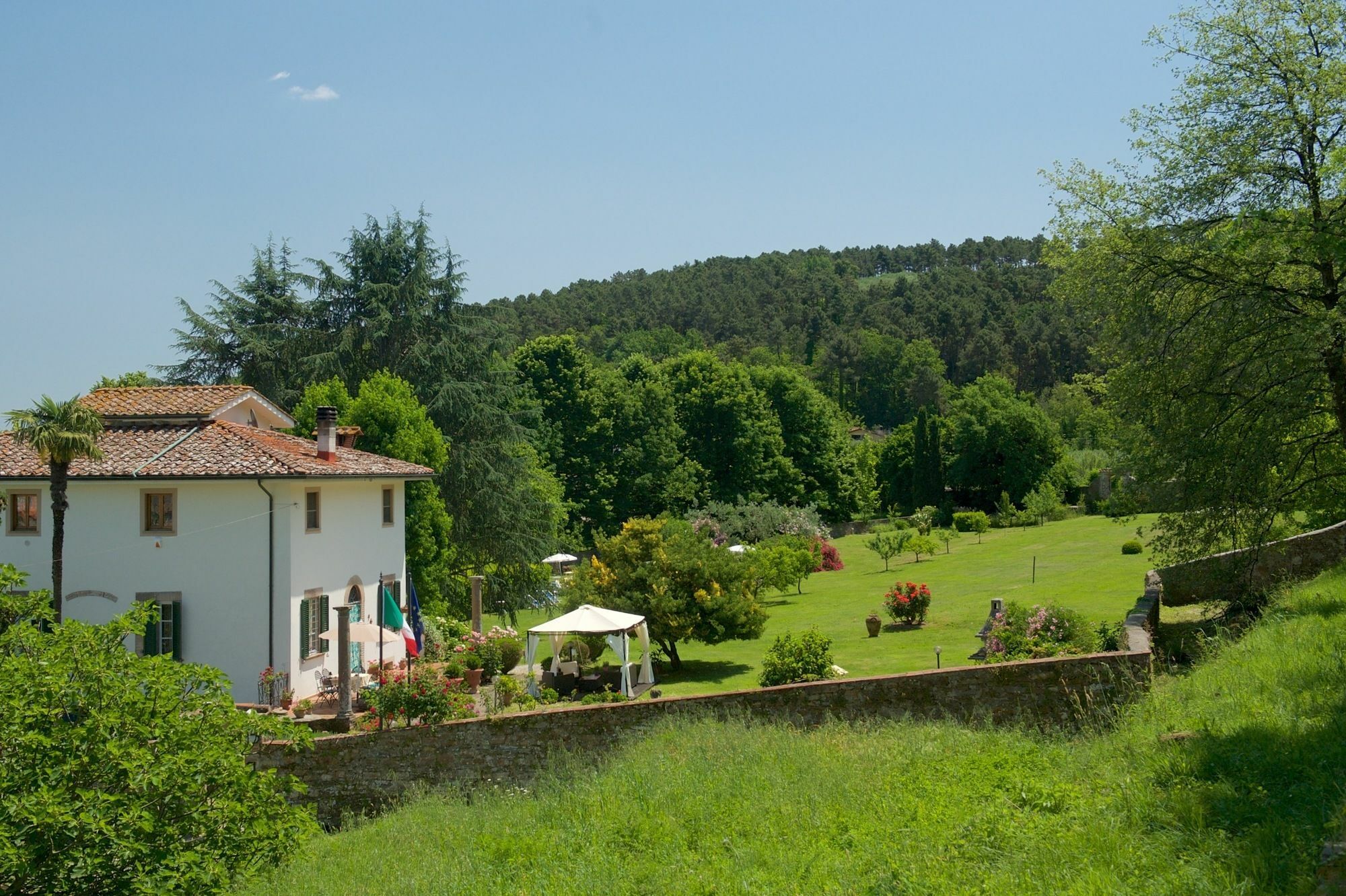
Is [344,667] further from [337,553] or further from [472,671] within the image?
[337,553]

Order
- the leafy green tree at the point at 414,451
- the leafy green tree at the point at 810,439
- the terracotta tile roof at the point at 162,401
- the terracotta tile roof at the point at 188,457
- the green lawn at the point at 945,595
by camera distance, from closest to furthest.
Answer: the terracotta tile roof at the point at 188,457 → the terracotta tile roof at the point at 162,401 → the green lawn at the point at 945,595 → the leafy green tree at the point at 414,451 → the leafy green tree at the point at 810,439

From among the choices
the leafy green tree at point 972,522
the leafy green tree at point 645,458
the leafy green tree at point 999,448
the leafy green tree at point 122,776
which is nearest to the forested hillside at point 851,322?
the leafy green tree at point 999,448

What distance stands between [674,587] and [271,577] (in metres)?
9.64

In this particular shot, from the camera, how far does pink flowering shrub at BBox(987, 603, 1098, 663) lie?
17297mm

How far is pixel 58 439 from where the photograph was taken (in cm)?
1947

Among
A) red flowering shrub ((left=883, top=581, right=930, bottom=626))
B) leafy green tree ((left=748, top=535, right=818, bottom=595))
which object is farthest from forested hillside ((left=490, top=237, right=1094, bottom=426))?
red flowering shrub ((left=883, top=581, right=930, bottom=626))

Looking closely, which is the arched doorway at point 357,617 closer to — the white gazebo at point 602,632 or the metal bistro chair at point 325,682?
the metal bistro chair at point 325,682

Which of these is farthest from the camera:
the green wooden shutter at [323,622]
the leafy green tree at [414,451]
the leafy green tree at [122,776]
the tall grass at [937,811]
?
the leafy green tree at [414,451]

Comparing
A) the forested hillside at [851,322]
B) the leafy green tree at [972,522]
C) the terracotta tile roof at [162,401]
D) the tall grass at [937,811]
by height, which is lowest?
the tall grass at [937,811]

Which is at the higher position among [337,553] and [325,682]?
[337,553]

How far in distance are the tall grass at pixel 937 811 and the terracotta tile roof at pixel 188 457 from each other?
31.7 ft

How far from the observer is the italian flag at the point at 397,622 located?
900 inches

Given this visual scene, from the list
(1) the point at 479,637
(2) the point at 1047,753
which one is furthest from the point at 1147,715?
(1) the point at 479,637

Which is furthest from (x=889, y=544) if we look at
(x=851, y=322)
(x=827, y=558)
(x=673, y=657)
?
(x=851, y=322)
